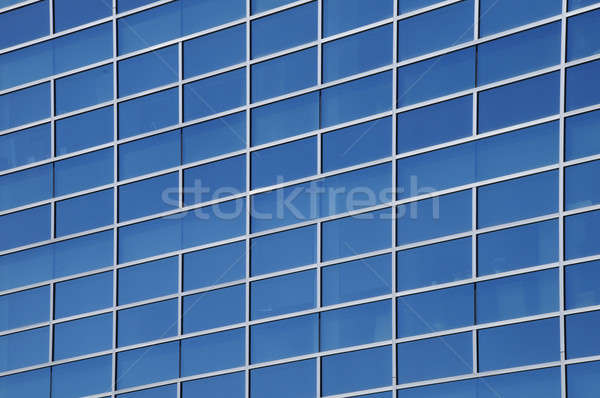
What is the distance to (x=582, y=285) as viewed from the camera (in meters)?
40.2

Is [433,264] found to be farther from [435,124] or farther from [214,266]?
[214,266]

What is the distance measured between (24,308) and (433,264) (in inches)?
487

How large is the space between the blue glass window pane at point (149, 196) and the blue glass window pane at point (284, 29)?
4.02 m

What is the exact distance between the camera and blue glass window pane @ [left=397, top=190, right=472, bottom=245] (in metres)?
42.1

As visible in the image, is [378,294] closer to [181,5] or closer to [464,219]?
[464,219]

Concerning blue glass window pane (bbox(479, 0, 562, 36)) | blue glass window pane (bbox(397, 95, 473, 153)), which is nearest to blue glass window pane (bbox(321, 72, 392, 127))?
blue glass window pane (bbox(397, 95, 473, 153))

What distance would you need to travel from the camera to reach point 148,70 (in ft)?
158

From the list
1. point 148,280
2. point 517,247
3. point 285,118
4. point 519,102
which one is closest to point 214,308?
point 148,280

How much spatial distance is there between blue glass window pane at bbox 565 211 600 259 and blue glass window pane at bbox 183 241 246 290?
8.57 metres

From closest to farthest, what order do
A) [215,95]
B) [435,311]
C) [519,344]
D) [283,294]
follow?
1. [519,344]
2. [435,311]
3. [283,294]
4. [215,95]

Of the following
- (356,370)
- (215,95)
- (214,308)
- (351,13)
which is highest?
(351,13)

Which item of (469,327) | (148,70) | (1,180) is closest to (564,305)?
(469,327)

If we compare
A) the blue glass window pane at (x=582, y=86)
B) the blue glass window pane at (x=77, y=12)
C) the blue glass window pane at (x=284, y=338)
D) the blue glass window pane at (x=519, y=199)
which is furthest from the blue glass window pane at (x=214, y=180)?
the blue glass window pane at (x=582, y=86)

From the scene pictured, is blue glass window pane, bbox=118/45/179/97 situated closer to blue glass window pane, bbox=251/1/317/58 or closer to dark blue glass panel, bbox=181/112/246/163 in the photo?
dark blue glass panel, bbox=181/112/246/163
